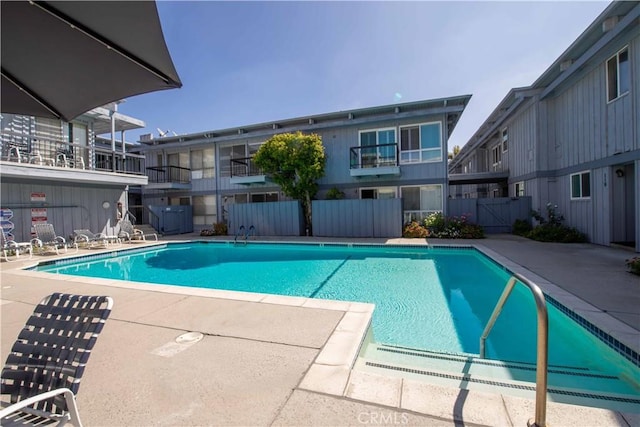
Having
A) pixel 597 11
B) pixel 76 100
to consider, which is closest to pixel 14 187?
pixel 76 100

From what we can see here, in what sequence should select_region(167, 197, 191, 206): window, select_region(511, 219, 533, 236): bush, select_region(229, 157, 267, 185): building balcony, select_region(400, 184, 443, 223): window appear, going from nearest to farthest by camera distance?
select_region(511, 219, 533, 236): bush < select_region(400, 184, 443, 223): window < select_region(229, 157, 267, 185): building balcony < select_region(167, 197, 191, 206): window

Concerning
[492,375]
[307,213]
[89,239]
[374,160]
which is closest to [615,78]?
[374,160]

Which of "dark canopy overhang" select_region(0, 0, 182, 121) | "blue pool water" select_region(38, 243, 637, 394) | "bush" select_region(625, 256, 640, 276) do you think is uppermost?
"dark canopy overhang" select_region(0, 0, 182, 121)

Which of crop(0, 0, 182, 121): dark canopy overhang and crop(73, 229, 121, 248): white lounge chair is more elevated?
crop(0, 0, 182, 121): dark canopy overhang

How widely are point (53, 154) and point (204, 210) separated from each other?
802 cm

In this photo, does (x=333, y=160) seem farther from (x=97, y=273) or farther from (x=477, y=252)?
(x=97, y=273)

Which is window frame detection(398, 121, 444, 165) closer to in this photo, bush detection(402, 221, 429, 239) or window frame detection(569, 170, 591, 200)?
bush detection(402, 221, 429, 239)

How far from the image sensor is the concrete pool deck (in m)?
1.95

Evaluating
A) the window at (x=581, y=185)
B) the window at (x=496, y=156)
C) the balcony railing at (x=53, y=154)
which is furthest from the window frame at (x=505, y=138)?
the balcony railing at (x=53, y=154)

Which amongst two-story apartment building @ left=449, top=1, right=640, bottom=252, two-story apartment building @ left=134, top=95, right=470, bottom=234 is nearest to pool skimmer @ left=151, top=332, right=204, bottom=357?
two-story apartment building @ left=449, top=1, right=640, bottom=252

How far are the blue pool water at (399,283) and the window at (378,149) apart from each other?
16.6ft

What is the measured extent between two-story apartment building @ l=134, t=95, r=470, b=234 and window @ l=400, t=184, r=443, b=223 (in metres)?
0.05

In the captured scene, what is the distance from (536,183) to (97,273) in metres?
16.9

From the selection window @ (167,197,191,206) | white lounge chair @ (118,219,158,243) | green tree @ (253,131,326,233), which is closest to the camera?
white lounge chair @ (118,219,158,243)
